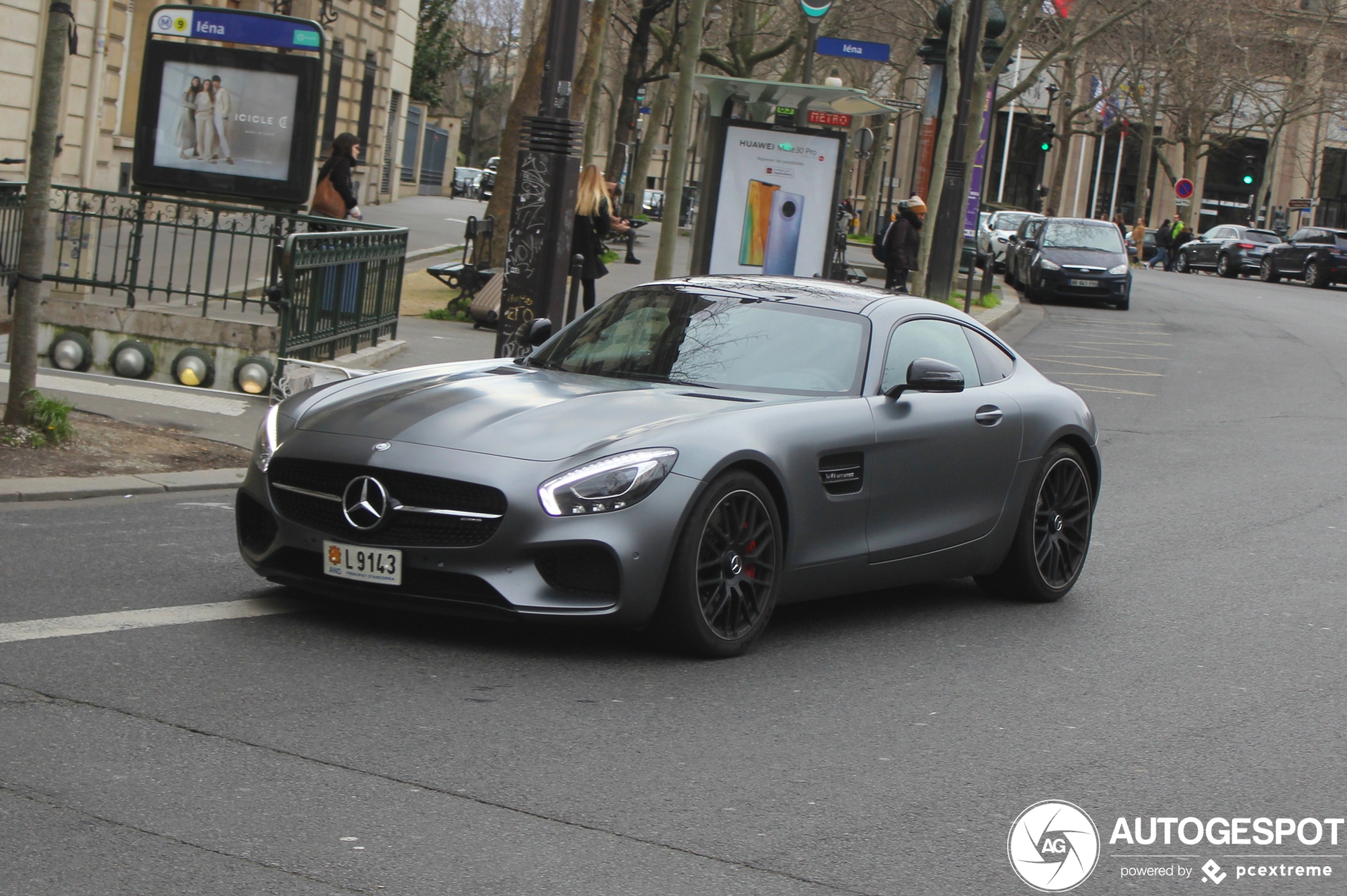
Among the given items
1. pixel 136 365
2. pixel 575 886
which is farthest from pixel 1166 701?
pixel 136 365

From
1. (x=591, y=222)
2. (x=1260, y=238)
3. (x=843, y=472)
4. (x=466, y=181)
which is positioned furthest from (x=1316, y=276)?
(x=843, y=472)

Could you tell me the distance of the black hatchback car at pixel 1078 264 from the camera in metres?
31.7

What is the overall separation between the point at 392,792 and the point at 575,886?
28.7 inches

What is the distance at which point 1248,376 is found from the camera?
814 inches

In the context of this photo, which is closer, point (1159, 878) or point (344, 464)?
point (1159, 878)

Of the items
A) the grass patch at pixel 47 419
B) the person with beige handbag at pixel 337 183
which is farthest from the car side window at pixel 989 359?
the person with beige handbag at pixel 337 183

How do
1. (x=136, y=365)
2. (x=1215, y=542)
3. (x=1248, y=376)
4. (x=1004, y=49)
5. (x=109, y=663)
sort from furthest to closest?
(x=1004, y=49) → (x=1248, y=376) → (x=136, y=365) → (x=1215, y=542) → (x=109, y=663)

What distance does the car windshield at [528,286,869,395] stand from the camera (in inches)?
270

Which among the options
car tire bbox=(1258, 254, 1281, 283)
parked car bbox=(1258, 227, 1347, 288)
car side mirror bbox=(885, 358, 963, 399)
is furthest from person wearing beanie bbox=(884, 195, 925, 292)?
car tire bbox=(1258, 254, 1281, 283)

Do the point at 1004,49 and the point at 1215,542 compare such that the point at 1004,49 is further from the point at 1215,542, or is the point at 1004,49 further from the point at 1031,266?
the point at 1215,542

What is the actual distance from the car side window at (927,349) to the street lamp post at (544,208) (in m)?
4.29

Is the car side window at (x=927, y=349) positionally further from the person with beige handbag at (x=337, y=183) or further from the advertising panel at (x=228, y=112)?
the person with beige handbag at (x=337, y=183)

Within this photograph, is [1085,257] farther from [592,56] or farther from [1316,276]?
[1316,276]

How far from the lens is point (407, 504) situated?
5848mm
